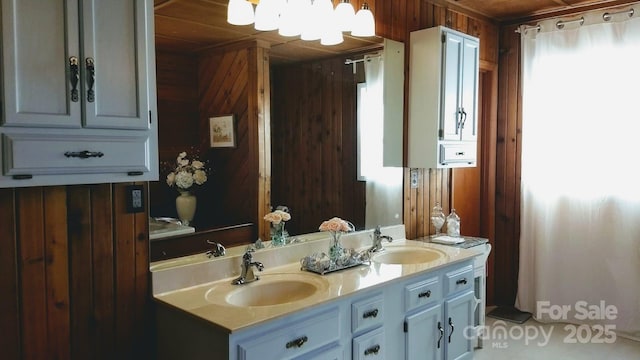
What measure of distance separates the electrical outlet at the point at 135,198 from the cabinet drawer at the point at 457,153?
1969mm

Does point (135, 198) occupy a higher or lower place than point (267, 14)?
lower

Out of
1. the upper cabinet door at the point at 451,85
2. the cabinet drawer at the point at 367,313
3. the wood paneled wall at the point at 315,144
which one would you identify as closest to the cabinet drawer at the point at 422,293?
the cabinet drawer at the point at 367,313

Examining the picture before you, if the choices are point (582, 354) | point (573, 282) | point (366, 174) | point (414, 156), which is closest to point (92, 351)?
point (366, 174)

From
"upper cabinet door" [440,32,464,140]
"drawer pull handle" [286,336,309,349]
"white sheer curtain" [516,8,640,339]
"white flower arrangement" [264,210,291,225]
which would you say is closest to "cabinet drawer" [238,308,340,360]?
"drawer pull handle" [286,336,309,349]

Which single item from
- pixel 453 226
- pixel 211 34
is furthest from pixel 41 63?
pixel 453 226

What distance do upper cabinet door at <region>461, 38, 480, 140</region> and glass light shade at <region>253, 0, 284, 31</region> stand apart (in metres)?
1.46

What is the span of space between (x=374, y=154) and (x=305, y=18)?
3.31 ft

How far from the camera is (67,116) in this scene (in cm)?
156

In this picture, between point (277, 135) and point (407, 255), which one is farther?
point (407, 255)

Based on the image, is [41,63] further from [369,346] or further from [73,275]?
[369,346]

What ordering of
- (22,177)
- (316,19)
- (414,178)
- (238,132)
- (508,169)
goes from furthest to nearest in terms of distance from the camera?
(508,169) < (414,178) < (316,19) < (238,132) < (22,177)

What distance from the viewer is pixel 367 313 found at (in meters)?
2.13

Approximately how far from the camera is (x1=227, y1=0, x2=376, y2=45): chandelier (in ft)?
7.48

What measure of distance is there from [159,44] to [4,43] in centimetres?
69
